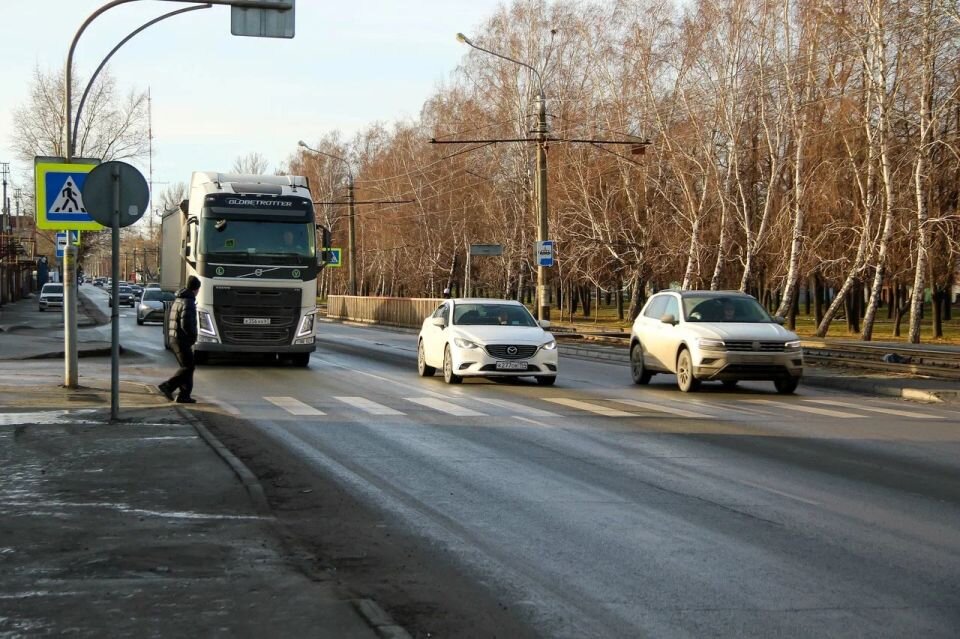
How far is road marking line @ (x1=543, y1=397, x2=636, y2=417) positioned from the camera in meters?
15.9

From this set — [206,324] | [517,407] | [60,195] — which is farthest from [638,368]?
[60,195]

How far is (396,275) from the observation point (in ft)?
287

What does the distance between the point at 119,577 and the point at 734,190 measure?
4629 centimetres

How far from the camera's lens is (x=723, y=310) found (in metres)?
20.6

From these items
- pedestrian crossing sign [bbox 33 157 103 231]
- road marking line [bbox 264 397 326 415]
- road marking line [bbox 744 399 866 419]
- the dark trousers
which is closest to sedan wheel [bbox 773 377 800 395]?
road marking line [bbox 744 399 866 419]

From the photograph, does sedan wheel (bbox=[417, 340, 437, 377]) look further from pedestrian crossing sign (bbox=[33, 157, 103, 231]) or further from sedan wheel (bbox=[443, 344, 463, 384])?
pedestrian crossing sign (bbox=[33, 157, 103, 231])

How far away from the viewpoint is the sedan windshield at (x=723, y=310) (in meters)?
20.5

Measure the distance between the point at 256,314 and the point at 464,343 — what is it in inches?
211

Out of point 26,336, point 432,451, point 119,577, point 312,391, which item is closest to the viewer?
point 119,577

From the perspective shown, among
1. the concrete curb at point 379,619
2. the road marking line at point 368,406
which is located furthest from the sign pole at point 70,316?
the concrete curb at point 379,619

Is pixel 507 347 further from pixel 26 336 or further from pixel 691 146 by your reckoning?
pixel 691 146

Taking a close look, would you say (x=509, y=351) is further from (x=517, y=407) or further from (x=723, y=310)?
(x=517, y=407)

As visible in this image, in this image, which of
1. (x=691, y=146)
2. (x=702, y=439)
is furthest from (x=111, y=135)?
(x=702, y=439)

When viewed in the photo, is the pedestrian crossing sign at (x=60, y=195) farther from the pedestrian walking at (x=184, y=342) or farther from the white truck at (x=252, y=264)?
the white truck at (x=252, y=264)
